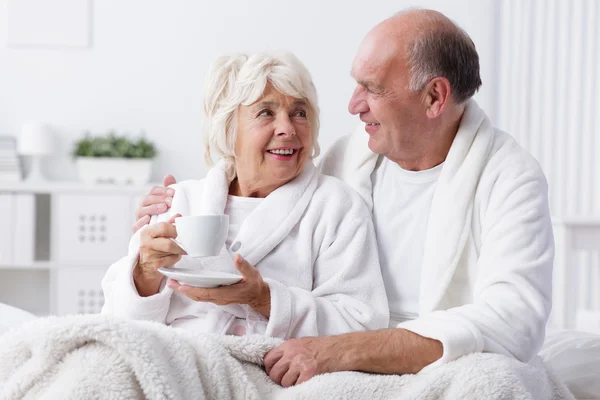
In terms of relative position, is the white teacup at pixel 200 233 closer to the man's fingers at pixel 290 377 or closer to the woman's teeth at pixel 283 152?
the man's fingers at pixel 290 377

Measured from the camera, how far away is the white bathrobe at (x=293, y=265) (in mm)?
1837

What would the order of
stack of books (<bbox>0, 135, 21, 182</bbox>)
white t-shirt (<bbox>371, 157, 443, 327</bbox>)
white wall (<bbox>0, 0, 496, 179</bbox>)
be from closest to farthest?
white t-shirt (<bbox>371, 157, 443, 327</bbox>) < stack of books (<bbox>0, 135, 21, 182</bbox>) < white wall (<bbox>0, 0, 496, 179</bbox>)

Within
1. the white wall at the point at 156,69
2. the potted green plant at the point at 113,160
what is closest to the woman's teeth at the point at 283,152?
the potted green plant at the point at 113,160

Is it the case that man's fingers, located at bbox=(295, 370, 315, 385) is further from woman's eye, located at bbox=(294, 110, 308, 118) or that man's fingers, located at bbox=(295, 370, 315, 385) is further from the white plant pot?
the white plant pot

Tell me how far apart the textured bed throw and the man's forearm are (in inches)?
2.2

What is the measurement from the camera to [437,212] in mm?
1953

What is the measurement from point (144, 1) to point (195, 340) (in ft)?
13.3

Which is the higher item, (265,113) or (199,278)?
(265,113)

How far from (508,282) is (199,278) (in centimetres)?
66

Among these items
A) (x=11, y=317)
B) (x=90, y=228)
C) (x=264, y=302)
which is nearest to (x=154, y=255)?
(x=264, y=302)

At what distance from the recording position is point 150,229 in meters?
1.72

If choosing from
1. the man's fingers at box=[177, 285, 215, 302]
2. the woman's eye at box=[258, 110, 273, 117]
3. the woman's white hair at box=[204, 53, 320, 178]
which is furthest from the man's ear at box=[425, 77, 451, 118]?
the man's fingers at box=[177, 285, 215, 302]

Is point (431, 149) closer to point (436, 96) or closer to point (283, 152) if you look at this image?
point (436, 96)

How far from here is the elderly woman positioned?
185cm
